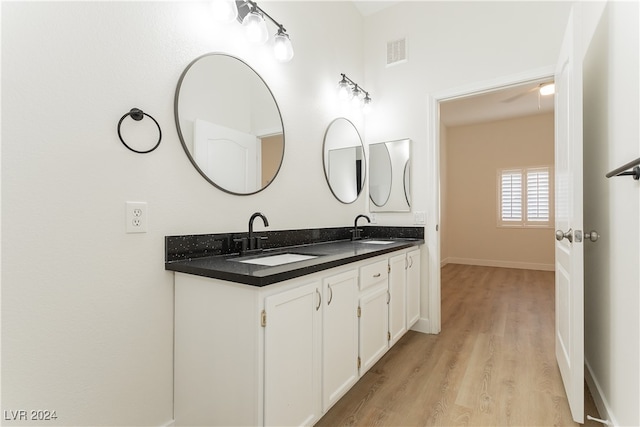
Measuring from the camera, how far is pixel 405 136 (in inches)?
115

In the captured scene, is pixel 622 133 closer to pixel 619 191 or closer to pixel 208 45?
pixel 619 191

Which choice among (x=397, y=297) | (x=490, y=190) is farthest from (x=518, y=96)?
(x=397, y=297)

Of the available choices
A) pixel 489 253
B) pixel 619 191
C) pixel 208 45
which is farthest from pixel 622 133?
pixel 489 253

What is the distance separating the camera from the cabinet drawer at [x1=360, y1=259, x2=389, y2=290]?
5.97ft

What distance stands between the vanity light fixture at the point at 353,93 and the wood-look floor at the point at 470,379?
7.10 feet

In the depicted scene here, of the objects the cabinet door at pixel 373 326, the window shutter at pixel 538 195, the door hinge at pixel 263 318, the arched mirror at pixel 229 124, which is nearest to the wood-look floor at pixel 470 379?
the cabinet door at pixel 373 326

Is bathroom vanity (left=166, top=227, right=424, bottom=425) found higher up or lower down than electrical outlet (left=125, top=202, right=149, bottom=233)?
lower down

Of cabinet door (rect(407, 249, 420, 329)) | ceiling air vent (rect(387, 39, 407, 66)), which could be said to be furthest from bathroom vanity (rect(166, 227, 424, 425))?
ceiling air vent (rect(387, 39, 407, 66))

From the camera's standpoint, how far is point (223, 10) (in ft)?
5.27

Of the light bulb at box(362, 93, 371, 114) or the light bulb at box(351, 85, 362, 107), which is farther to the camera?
the light bulb at box(362, 93, 371, 114)

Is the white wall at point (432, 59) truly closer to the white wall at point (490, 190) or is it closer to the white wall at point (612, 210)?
the white wall at point (612, 210)

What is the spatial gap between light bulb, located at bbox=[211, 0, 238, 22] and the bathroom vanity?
1.15 meters

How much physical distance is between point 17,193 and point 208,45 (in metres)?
1.13

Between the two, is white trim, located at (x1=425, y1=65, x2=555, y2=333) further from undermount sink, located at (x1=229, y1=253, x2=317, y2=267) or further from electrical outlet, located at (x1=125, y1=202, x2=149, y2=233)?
electrical outlet, located at (x1=125, y1=202, x2=149, y2=233)
